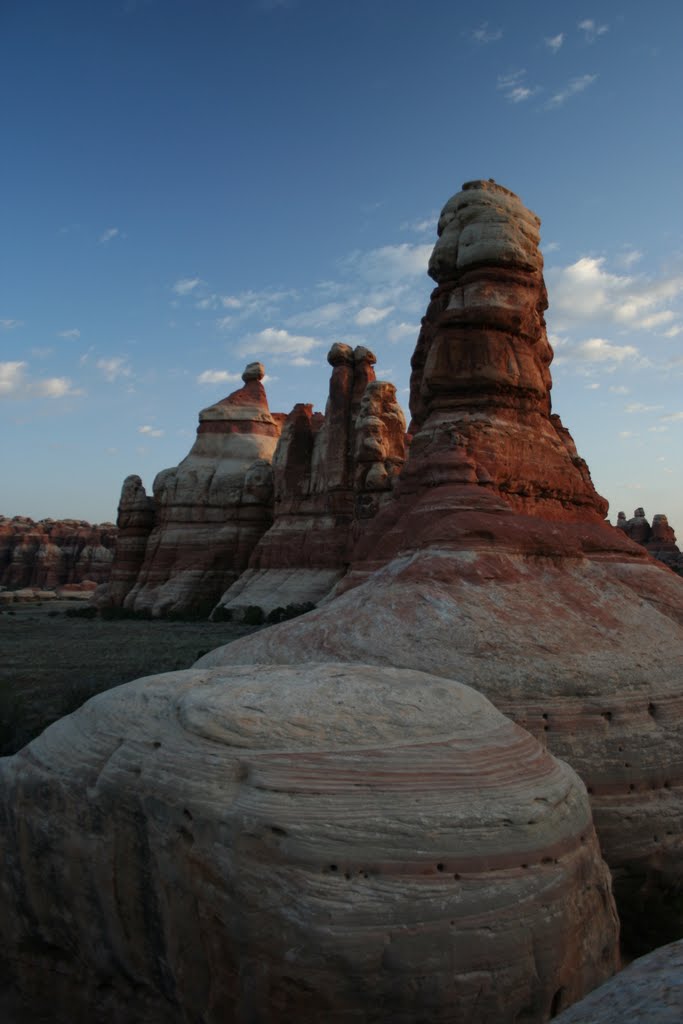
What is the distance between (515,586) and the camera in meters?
7.94

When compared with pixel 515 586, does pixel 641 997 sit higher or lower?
lower

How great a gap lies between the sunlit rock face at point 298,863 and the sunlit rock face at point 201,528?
101 feet

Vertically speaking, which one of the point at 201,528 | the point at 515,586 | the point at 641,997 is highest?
the point at 201,528

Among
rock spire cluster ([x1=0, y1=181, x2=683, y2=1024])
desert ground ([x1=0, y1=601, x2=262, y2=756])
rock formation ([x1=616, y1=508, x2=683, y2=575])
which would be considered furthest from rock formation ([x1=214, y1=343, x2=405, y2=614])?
rock formation ([x1=616, y1=508, x2=683, y2=575])

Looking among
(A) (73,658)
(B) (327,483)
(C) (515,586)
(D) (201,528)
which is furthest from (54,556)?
(C) (515,586)

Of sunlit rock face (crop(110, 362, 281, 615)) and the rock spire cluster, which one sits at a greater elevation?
sunlit rock face (crop(110, 362, 281, 615))

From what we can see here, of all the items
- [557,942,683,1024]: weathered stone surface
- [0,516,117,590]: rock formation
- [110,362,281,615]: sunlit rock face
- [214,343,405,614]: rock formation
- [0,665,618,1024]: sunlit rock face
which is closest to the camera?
[557,942,683,1024]: weathered stone surface

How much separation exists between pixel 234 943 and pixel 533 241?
12161 mm

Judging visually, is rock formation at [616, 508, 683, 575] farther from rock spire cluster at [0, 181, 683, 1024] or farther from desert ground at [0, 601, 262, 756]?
rock spire cluster at [0, 181, 683, 1024]

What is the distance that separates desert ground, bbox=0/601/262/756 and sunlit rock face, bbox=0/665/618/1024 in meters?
5.35

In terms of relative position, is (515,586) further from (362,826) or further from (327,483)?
(327,483)

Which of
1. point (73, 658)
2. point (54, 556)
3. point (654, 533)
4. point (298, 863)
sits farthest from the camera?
point (54, 556)

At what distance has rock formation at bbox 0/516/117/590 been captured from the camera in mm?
73438

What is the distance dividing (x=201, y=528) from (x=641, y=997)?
3536 cm
